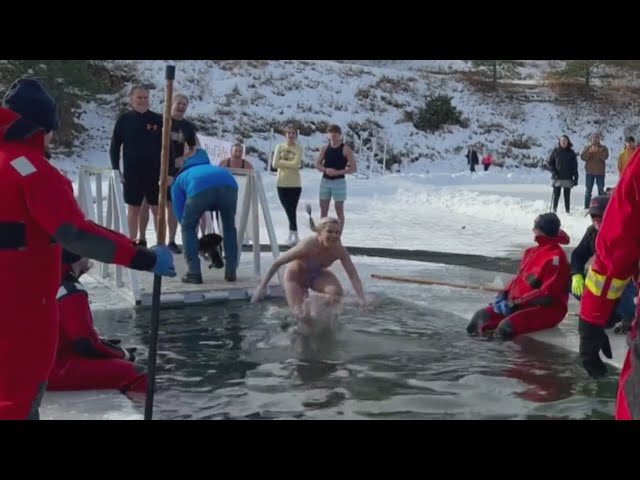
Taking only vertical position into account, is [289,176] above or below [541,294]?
above

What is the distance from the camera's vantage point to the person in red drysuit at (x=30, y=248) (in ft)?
9.34

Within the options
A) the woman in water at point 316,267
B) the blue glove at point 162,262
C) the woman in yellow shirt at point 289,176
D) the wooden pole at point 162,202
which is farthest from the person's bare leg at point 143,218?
the blue glove at point 162,262

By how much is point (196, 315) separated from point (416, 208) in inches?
482

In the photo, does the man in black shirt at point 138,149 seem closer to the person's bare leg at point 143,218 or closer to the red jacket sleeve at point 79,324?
the person's bare leg at point 143,218

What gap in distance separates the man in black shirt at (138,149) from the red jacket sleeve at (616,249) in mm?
6003

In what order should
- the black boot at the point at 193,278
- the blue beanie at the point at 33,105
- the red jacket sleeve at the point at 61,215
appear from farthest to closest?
the black boot at the point at 193,278 → the blue beanie at the point at 33,105 → the red jacket sleeve at the point at 61,215

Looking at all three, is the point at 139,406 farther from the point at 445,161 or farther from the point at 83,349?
the point at 445,161

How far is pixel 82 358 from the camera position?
14.9 feet

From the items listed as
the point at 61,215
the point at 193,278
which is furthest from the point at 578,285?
the point at 61,215

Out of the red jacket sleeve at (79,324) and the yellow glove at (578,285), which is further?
the yellow glove at (578,285)

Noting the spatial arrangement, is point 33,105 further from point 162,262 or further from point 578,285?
point 578,285

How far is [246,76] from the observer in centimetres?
3822

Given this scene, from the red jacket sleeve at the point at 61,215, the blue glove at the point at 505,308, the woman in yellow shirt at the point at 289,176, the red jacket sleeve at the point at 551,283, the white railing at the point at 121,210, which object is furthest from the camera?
the woman in yellow shirt at the point at 289,176

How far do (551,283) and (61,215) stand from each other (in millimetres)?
4151
